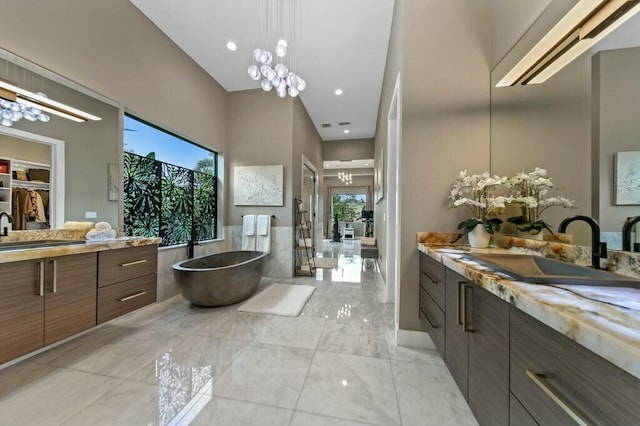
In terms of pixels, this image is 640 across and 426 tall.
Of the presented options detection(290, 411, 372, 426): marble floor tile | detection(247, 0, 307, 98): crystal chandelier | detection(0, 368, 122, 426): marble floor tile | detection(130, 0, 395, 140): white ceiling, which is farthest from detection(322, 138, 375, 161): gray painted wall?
detection(0, 368, 122, 426): marble floor tile

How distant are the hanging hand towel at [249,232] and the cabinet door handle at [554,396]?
3.84 meters

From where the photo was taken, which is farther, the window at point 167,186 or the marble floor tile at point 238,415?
the window at point 167,186

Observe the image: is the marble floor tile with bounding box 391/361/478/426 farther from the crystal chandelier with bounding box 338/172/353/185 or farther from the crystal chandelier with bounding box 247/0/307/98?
the crystal chandelier with bounding box 338/172/353/185

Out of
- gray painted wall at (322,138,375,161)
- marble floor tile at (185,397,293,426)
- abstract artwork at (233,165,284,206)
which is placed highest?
gray painted wall at (322,138,375,161)

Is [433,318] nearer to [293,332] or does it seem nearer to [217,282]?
[293,332]

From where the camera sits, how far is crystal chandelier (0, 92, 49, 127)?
170 cm

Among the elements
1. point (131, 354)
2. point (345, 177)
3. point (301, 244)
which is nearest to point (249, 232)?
point (301, 244)

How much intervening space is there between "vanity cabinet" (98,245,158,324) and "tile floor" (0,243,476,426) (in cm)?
31

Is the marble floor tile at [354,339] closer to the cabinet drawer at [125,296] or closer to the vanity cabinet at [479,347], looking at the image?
the vanity cabinet at [479,347]

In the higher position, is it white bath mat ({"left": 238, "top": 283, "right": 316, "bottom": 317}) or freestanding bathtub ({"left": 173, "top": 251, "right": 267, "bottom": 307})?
freestanding bathtub ({"left": 173, "top": 251, "right": 267, "bottom": 307})

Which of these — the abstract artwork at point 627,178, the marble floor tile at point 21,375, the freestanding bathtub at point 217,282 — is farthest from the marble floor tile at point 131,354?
the abstract artwork at point 627,178

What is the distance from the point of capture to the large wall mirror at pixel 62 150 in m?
1.76

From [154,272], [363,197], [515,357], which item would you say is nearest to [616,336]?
[515,357]

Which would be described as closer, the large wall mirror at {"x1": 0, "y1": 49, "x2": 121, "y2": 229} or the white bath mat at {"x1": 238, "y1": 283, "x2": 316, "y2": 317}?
the large wall mirror at {"x1": 0, "y1": 49, "x2": 121, "y2": 229}
